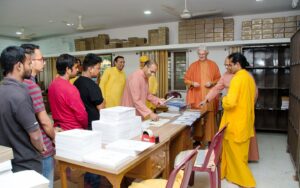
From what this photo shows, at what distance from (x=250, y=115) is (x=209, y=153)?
0.90 m

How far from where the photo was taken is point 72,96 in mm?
2119

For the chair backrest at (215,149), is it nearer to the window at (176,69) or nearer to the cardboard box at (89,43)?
the window at (176,69)

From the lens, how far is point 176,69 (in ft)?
22.0

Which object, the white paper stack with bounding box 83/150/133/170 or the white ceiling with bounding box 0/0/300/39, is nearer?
the white paper stack with bounding box 83/150/133/170

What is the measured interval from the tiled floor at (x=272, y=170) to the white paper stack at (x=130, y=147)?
1.44 metres

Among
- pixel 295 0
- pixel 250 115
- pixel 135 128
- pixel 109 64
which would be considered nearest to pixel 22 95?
pixel 135 128

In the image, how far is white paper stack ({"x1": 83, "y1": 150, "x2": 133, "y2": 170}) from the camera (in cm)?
158

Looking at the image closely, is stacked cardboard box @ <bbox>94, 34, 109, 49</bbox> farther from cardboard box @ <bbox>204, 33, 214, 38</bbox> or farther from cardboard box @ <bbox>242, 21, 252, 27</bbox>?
cardboard box @ <bbox>242, 21, 252, 27</bbox>

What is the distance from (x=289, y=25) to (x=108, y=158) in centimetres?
505

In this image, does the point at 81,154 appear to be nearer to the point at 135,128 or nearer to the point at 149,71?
the point at 135,128

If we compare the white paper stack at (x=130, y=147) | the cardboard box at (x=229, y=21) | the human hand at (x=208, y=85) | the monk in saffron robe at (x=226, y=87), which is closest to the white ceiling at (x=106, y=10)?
the cardboard box at (x=229, y=21)

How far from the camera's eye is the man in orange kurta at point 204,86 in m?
4.20

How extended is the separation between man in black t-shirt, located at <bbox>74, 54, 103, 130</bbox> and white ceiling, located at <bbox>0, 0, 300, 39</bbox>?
2.64 meters

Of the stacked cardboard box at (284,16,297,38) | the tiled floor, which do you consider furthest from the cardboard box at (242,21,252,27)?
the tiled floor
